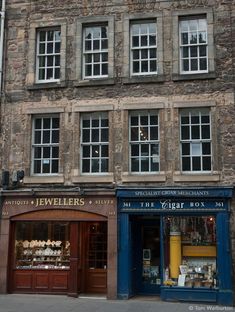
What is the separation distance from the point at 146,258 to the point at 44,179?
4271 mm

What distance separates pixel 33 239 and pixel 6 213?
1.26 m

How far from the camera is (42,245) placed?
16688 millimetres

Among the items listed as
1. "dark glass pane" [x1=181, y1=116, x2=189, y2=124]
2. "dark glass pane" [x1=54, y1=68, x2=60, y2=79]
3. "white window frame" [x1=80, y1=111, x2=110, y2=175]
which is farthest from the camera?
"dark glass pane" [x1=54, y1=68, x2=60, y2=79]

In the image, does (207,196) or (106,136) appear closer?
(207,196)

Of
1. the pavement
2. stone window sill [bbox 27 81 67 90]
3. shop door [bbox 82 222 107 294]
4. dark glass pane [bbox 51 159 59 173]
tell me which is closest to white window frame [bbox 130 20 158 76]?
stone window sill [bbox 27 81 67 90]

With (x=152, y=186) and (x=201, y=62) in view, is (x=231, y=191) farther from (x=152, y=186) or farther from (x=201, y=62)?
(x=201, y=62)

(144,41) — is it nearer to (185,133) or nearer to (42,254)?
(185,133)

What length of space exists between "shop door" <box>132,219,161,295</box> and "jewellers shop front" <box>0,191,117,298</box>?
1025mm

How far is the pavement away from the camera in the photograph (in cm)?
1376

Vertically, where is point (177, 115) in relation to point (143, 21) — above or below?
below

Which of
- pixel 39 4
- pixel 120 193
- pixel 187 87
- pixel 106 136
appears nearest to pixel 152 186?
pixel 120 193

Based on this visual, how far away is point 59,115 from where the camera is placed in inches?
667

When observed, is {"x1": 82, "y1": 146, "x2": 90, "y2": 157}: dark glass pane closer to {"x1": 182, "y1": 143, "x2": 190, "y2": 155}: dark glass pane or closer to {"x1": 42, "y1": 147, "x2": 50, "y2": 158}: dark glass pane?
{"x1": 42, "y1": 147, "x2": 50, "y2": 158}: dark glass pane

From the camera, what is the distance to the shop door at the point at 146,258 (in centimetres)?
1641
